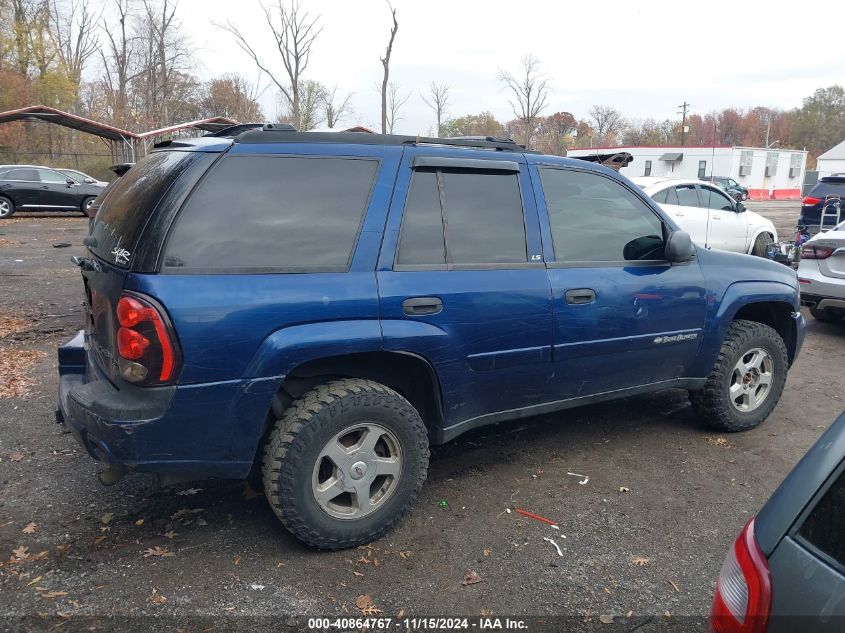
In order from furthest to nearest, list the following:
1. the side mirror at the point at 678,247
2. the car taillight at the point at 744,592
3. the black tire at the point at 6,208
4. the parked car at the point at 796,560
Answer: the black tire at the point at 6,208 < the side mirror at the point at 678,247 < the car taillight at the point at 744,592 < the parked car at the point at 796,560

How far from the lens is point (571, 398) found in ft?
12.5

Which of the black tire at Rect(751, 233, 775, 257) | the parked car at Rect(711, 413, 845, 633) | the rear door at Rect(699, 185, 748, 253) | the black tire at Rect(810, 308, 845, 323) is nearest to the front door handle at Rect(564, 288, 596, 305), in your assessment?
the parked car at Rect(711, 413, 845, 633)

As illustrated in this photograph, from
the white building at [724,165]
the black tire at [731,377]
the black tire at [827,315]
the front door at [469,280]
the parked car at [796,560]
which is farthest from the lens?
the white building at [724,165]

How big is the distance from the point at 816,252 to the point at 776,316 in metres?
3.32

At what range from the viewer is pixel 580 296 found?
3.58m

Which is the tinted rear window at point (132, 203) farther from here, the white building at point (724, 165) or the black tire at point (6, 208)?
the white building at point (724, 165)

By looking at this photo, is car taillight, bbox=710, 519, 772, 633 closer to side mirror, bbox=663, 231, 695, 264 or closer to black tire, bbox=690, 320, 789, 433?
side mirror, bbox=663, 231, 695, 264

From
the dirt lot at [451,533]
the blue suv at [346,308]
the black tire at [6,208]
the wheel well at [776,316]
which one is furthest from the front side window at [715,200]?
the black tire at [6,208]

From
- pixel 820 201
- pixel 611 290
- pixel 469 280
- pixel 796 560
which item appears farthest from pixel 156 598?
pixel 820 201

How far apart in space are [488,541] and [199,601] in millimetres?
1351

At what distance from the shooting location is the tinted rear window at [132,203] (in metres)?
2.76

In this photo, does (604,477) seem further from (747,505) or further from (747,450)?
(747,450)

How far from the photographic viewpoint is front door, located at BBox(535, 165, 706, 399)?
11.8 ft

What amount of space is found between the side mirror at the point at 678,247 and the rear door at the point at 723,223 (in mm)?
7582
